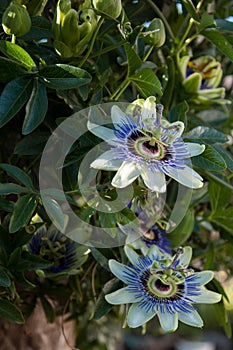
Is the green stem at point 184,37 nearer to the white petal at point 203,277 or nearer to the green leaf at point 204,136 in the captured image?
the green leaf at point 204,136

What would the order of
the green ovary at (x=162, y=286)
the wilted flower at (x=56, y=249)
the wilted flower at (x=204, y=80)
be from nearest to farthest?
the green ovary at (x=162, y=286), the wilted flower at (x=56, y=249), the wilted flower at (x=204, y=80)

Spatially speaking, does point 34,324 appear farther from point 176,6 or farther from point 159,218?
point 176,6

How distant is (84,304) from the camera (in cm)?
95

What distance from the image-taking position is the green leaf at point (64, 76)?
0.62 meters

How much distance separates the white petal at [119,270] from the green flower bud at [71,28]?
0.24 metres

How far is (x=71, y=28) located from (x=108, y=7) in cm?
5

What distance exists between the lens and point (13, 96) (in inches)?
25.2

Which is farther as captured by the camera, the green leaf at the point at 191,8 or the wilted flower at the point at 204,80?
the wilted flower at the point at 204,80

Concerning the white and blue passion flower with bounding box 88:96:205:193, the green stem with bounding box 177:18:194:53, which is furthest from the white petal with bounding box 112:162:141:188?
the green stem with bounding box 177:18:194:53

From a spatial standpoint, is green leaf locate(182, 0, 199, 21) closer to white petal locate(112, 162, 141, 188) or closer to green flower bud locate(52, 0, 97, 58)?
green flower bud locate(52, 0, 97, 58)

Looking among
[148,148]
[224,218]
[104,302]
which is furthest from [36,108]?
[224,218]

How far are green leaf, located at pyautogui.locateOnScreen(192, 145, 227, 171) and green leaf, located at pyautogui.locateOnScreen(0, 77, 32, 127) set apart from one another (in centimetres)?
19

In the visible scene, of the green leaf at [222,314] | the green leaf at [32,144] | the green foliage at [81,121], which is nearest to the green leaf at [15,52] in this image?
the green foliage at [81,121]

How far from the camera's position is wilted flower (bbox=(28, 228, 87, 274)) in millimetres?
765
